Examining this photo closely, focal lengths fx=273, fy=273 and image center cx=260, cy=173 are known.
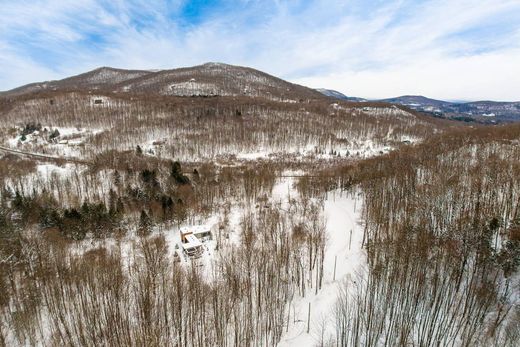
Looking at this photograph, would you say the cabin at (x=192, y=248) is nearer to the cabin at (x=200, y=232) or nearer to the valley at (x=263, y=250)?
the valley at (x=263, y=250)

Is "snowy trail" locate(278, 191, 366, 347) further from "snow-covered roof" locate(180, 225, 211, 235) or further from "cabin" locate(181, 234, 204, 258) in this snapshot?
"snow-covered roof" locate(180, 225, 211, 235)

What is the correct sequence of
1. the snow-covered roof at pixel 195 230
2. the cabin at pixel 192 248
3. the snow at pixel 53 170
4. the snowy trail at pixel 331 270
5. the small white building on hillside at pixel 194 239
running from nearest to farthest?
the snowy trail at pixel 331 270
the cabin at pixel 192 248
the small white building on hillside at pixel 194 239
the snow-covered roof at pixel 195 230
the snow at pixel 53 170

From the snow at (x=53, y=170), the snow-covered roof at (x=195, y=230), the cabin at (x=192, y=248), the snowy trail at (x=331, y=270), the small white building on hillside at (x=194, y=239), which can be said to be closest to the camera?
the snowy trail at (x=331, y=270)

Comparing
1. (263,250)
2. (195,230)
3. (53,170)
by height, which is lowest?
(195,230)

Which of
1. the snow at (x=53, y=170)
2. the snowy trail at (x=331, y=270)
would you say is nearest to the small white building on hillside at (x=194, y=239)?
the snowy trail at (x=331, y=270)

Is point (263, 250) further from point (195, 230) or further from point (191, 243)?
point (195, 230)

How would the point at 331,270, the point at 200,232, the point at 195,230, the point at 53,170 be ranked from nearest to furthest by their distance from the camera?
the point at 331,270 < the point at 200,232 < the point at 195,230 < the point at 53,170

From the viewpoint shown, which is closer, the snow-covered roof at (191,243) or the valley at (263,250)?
the valley at (263,250)

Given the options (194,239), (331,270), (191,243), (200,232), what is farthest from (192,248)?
(331,270)
